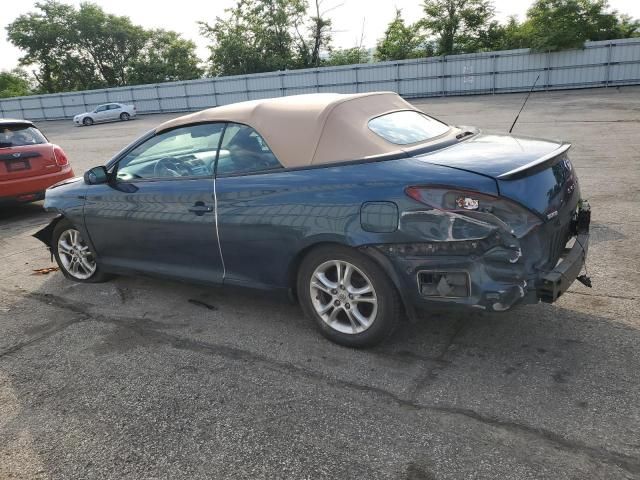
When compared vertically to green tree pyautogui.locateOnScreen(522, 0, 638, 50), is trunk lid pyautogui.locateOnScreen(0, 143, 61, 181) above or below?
below

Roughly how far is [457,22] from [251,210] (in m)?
33.5

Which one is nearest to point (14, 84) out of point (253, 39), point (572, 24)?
point (253, 39)

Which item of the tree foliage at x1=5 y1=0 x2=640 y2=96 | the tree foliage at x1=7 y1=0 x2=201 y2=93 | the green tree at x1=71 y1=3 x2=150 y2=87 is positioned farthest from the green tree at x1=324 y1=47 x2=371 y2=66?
the green tree at x1=71 y1=3 x2=150 y2=87

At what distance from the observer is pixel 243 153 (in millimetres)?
3721

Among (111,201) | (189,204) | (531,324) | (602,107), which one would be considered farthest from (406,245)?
(602,107)

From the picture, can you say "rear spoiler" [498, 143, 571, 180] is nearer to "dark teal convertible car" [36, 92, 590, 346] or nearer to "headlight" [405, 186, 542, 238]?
"dark teal convertible car" [36, 92, 590, 346]

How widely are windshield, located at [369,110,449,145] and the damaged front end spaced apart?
745mm

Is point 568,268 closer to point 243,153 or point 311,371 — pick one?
point 311,371

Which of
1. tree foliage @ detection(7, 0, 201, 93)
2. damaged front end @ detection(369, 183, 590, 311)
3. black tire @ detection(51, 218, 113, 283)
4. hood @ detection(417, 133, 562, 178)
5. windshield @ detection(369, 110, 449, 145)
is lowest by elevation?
black tire @ detection(51, 218, 113, 283)

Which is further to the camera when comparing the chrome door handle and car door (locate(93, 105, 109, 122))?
car door (locate(93, 105, 109, 122))

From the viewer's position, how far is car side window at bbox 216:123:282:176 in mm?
3609

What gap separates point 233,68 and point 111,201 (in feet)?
132

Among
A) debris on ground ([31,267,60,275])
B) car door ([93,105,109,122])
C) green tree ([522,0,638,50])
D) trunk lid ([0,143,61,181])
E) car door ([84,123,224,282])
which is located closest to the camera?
car door ([84,123,224,282])

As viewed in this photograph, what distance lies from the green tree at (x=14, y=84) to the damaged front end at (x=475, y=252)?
218 feet
